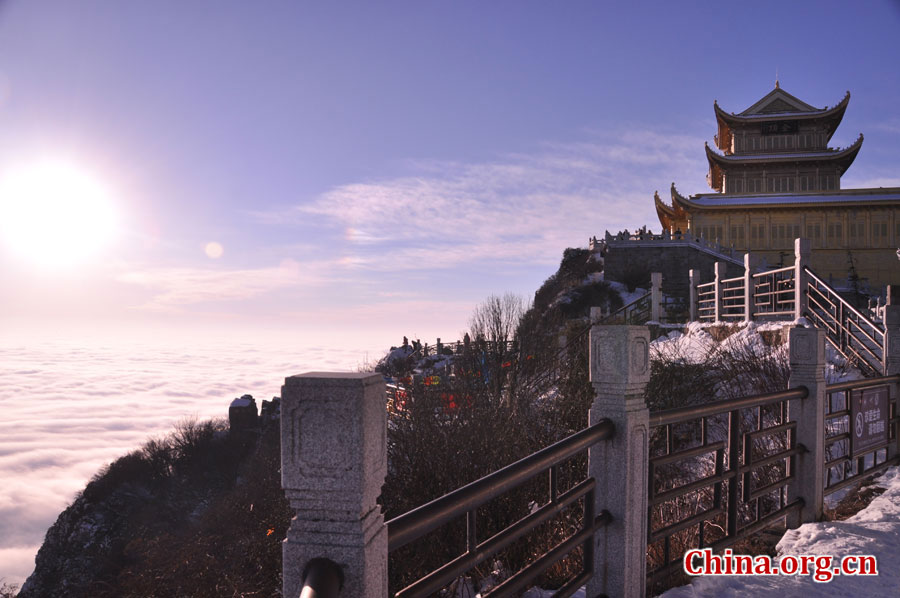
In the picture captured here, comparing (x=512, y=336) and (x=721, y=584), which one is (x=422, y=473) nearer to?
(x=512, y=336)

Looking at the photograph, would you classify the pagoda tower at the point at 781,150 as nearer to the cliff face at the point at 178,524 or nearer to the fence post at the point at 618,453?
the cliff face at the point at 178,524

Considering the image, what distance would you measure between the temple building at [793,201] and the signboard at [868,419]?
108 feet

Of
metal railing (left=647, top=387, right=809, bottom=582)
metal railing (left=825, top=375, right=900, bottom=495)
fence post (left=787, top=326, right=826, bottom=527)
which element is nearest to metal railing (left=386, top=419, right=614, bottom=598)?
metal railing (left=647, top=387, right=809, bottom=582)

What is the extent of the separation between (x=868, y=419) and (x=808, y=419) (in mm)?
1990

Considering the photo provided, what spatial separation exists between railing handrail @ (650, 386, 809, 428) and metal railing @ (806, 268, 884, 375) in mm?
7263

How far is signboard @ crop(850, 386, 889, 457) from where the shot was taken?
22.0 feet

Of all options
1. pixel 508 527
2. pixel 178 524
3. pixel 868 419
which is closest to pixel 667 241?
pixel 868 419

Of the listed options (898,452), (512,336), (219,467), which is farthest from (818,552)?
(219,467)

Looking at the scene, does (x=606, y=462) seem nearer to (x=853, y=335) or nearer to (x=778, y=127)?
(x=853, y=335)

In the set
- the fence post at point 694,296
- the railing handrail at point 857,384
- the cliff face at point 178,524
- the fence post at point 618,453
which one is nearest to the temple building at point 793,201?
the fence post at point 694,296

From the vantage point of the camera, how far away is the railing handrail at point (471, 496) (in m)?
2.03

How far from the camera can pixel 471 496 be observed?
2.32 metres

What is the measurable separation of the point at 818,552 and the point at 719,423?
8409 millimetres

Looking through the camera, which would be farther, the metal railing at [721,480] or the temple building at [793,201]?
the temple building at [793,201]
